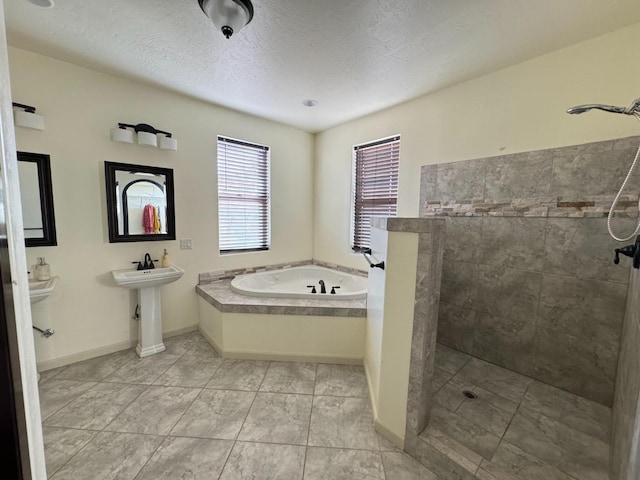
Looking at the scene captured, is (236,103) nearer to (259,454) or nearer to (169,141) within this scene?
(169,141)

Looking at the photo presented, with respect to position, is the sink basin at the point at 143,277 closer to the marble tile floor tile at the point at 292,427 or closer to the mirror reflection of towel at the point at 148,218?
the mirror reflection of towel at the point at 148,218

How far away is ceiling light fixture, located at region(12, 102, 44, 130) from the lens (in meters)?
1.96

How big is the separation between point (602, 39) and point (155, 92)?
11.9 feet

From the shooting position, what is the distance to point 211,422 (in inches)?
67.9

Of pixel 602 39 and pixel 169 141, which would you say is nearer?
pixel 602 39

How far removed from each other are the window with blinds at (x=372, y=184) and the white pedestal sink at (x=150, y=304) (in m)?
2.20

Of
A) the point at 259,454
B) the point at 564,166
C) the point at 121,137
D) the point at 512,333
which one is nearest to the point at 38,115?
the point at 121,137

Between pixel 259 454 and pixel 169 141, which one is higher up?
pixel 169 141

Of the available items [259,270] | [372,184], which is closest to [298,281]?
[259,270]

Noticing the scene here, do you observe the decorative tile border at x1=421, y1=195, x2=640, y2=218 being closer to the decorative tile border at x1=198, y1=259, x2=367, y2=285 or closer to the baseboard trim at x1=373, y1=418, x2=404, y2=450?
the decorative tile border at x1=198, y1=259, x2=367, y2=285

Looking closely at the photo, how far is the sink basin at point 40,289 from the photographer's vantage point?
1.90 metres

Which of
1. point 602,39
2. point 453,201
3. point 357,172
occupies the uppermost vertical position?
point 602,39

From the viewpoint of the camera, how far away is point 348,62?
81.9 inches

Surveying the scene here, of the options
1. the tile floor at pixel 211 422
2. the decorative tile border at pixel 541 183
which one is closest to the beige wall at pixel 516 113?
the decorative tile border at pixel 541 183
